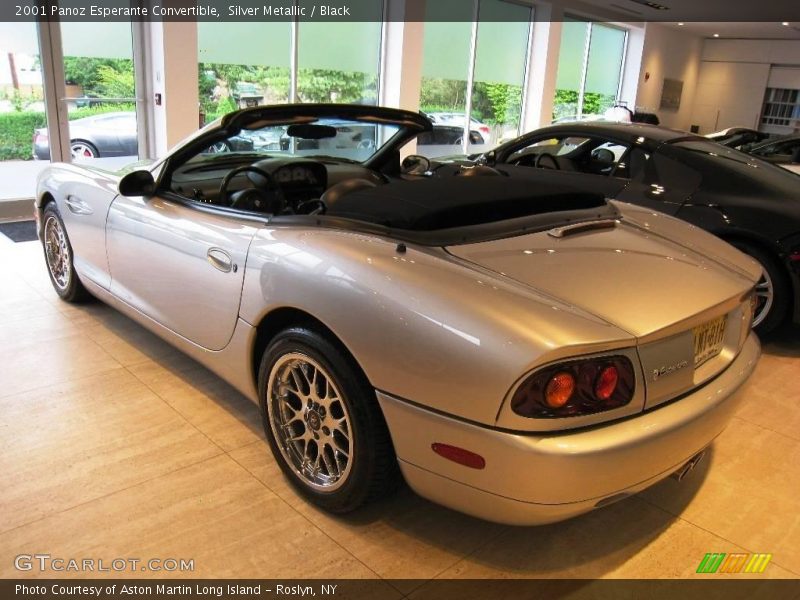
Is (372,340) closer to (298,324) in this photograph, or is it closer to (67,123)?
(298,324)

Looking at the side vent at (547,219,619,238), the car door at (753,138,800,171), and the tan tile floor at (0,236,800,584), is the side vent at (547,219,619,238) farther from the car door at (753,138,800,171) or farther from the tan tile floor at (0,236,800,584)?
the car door at (753,138,800,171)

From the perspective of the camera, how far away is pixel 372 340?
6.05 feet

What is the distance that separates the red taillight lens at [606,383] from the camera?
168 cm

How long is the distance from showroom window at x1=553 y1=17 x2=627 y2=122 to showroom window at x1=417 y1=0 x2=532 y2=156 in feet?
4.29

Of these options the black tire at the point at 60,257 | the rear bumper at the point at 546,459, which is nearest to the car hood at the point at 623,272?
the rear bumper at the point at 546,459

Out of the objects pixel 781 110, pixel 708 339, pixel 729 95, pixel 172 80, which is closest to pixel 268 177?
pixel 708 339

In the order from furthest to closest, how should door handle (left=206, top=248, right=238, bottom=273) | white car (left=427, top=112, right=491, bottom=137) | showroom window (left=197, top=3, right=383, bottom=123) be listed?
white car (left=427, top=112, right=491, bottom=137), showroom window (left=197, top=3, right=383, bottom=123), door handle (left=206, top=248, right=238, bottom=273)

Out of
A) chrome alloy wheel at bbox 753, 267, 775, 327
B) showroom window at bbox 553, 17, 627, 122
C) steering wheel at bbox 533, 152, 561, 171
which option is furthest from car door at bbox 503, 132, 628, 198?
showroom window at bbox 553, 17, 627, 122

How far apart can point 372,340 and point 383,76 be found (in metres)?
9.42

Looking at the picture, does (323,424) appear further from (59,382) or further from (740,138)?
(740,138)

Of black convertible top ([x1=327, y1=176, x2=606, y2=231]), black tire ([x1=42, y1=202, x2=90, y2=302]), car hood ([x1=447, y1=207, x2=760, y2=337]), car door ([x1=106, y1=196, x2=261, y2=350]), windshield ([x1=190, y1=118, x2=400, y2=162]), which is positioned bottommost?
black tire ([x1=42, y1=202, x2=90, y2=302])

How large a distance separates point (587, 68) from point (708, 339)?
15.1 meters

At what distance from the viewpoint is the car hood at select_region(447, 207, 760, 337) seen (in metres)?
1.80

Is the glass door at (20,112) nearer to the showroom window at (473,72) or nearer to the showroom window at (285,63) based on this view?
the showroom window at (285,63)
